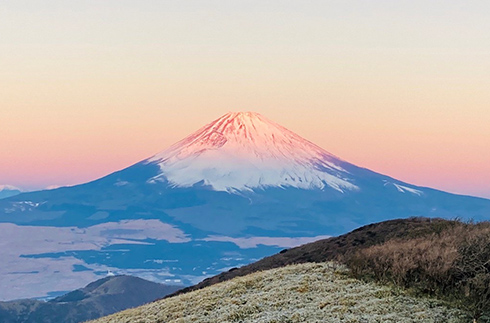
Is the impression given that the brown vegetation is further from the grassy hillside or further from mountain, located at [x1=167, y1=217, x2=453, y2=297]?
mountain, located at [x1=167, y1=217, x2=453, y2=297]

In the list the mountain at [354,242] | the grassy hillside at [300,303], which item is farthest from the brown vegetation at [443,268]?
the mountain at [354,242]

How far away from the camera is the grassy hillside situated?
918 inches

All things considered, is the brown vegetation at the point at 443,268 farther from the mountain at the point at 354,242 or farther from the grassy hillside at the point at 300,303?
the mountain at the point at 354,242

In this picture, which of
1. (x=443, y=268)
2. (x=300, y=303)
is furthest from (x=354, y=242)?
(x=443, y=268)

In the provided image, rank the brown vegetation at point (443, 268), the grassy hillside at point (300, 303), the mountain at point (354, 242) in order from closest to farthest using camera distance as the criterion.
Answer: the brown vegetation at point (443, 268) < the grassy hillside at point (300, 303) < the mountain at point (354, 242)

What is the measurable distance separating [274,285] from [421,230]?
31.9ft

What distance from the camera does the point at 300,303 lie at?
26328mm

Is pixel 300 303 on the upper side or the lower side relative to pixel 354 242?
lower

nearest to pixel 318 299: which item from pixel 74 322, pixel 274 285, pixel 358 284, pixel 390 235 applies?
pixel 358 284

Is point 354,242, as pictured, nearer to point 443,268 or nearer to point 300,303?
point 300,303

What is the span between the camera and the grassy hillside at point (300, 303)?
23312 mm

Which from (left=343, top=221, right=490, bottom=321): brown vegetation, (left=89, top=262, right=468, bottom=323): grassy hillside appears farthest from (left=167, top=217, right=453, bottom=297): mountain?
(left=343, top=221, right=490, bottom=321): brown vegetation

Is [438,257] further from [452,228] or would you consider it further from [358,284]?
[452,228]

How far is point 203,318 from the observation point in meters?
27.3
